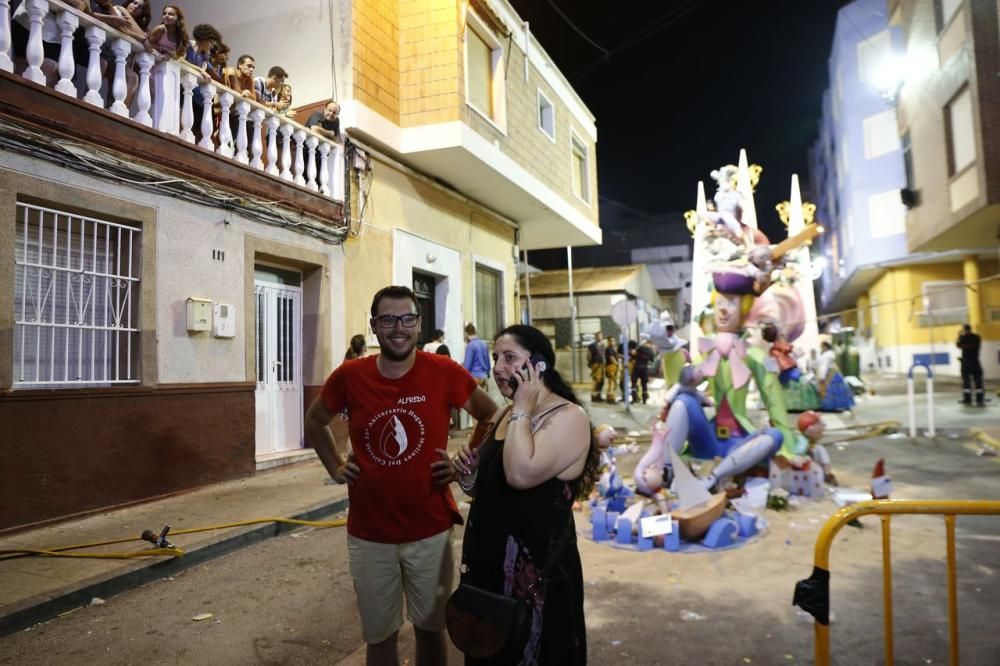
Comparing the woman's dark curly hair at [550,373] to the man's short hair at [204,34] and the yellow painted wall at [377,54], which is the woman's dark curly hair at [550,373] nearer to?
the man's short hair at [204,34]

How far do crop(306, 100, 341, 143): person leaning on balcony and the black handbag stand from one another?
28.2ft

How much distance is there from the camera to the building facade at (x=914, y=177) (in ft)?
48.8

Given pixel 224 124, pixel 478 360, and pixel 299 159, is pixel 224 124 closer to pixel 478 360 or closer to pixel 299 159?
pixel 299 159

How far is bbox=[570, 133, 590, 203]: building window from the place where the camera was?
58.2ft

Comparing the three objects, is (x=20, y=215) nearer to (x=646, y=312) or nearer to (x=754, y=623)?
(x=754, y=623)

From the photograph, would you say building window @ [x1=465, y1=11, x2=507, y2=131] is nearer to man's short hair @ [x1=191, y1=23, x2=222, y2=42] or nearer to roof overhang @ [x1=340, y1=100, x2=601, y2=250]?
roof overhang @ [x1=340, y1=100, x2=601, y2=250]

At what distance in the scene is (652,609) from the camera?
401 cm

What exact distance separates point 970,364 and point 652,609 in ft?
45.9

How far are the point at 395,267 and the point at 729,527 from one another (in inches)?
289

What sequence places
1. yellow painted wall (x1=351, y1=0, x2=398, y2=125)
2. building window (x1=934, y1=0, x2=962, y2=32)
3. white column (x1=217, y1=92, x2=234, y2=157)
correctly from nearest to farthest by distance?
white column (x1=217, y1=92, x2=234, y2=157)
yellow painted wall (x1=351, y1=0, x2=398, y2=125)
building window (x1=934, y1=0, x2=962, y2=32)

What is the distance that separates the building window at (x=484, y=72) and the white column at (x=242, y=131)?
15.2 ft

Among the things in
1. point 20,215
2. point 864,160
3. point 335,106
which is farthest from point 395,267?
point 864,160

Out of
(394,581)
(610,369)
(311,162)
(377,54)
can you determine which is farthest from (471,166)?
(394,581)

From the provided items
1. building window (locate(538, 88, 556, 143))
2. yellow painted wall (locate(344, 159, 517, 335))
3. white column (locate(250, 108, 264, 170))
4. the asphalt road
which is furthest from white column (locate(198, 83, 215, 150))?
building window (locate(538, 88, 556, 143))
